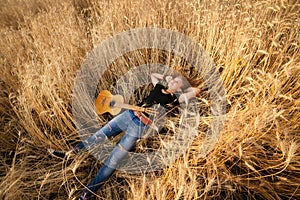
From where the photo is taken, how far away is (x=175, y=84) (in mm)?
1706

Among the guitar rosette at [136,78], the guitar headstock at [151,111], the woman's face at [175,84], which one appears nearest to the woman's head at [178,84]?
the woman's face at [175,84]

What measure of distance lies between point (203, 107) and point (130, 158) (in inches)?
25.3

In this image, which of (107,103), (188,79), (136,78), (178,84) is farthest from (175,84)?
(107,103)

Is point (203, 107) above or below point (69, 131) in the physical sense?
above

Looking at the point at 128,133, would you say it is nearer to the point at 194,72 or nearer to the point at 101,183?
the point at 101,183

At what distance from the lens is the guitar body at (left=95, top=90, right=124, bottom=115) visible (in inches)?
69.5

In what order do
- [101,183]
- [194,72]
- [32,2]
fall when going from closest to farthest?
Answer: [101,183], [194,72], [32,2]

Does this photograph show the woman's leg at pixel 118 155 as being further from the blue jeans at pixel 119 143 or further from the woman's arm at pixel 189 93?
the woman's arm at pixel 189 93

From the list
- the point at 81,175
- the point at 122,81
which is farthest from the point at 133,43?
the point at 81,175

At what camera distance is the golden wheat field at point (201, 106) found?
48.3 inches

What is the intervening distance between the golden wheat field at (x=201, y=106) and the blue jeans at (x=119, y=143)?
0.27 ft

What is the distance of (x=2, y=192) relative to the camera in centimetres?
135

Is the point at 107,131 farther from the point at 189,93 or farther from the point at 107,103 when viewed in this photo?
the point at 189,93

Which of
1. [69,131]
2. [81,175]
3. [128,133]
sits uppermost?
[128,133]
